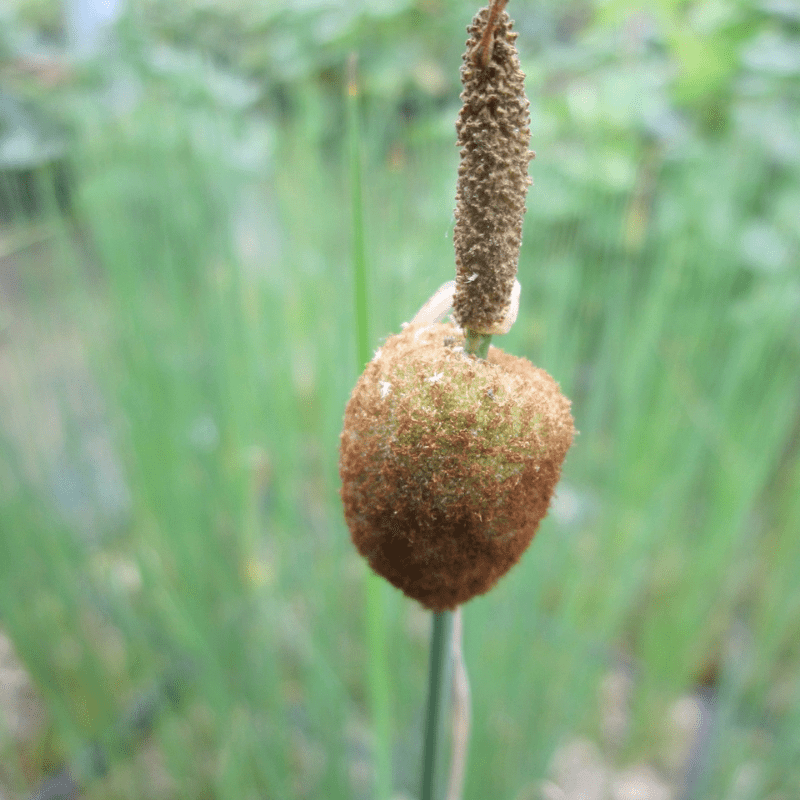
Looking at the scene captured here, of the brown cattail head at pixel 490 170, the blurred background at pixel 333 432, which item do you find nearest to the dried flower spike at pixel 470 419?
the brown cattail head at pixel 490 170

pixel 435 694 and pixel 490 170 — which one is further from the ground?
Answer: pixel 490 170

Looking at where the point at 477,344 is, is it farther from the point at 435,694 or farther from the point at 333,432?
the point at 333,432

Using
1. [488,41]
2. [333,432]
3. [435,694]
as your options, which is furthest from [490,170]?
[333,432]

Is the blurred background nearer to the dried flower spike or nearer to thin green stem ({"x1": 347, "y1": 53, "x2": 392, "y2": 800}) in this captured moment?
thin green stem ({"x1": 347, "y1": 53, "x2": 392, "y2": 800})

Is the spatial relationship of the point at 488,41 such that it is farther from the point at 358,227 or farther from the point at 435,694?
the point at 435,694

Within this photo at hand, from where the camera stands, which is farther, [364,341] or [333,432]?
[333,432]

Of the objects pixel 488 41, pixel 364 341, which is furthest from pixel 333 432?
pixel 488 41

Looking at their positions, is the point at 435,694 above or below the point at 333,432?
below

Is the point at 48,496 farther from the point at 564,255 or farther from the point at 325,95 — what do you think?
the point at 325,95
